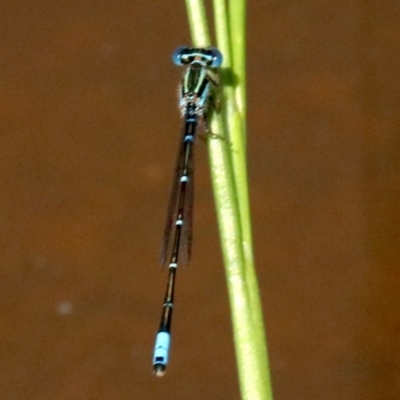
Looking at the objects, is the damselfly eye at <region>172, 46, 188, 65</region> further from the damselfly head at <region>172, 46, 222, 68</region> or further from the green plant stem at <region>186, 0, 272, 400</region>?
the green plant stem at <region>186, 0, 272, 400</region>

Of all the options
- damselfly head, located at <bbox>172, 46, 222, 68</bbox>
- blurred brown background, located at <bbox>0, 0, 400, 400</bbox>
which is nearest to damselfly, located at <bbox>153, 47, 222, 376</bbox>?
damselfly head, located at <bbox>172, 46, 222, 68</bbox>

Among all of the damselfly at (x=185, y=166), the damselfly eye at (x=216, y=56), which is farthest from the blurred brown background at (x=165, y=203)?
the damselfly eye at (x=216, y=56)

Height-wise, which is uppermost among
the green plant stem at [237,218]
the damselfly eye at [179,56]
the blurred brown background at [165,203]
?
the blurred brown background at [165,203]

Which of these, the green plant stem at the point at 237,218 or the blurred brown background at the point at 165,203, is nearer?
the green plant stem at the point at 237,218

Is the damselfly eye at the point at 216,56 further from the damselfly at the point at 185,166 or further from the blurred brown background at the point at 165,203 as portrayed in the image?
the blurred brown background at the point at 165,203

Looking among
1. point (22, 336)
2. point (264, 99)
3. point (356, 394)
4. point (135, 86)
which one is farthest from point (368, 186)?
point (22, 336)

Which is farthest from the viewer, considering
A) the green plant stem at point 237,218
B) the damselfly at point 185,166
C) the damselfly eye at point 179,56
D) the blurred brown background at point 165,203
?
the blurred brown background at point 165,203

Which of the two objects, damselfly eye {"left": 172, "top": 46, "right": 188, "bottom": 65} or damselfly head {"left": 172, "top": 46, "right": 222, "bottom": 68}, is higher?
damselfly eye {"left": 172, "top": 46, "right": 188, "bottom": 65}
